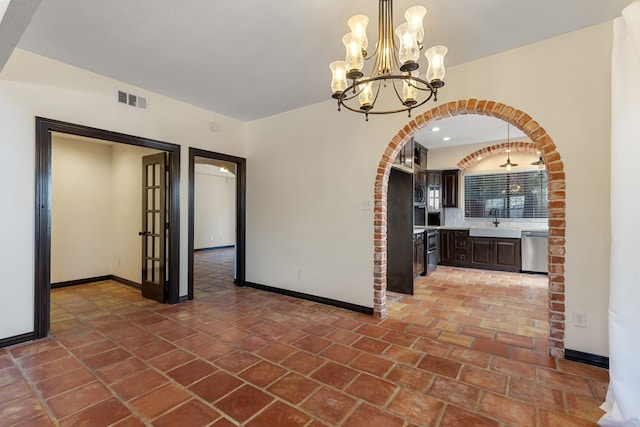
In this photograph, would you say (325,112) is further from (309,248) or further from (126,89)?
(126,89)

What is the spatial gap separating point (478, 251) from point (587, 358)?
415cm

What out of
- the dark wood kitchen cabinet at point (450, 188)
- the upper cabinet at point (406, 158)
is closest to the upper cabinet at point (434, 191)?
the dark wood kitchen cabinet at point (450, 188)

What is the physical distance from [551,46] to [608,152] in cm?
104

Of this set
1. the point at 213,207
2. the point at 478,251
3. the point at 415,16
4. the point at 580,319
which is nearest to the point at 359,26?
the point at 415,16

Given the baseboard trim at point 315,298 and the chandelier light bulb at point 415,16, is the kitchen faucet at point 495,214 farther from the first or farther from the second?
the chandelier light bulb at point 415,16

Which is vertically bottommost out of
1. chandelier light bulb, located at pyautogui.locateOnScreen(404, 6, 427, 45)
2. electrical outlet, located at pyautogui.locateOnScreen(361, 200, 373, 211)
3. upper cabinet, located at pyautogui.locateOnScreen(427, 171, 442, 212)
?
electrical outlet, located at pyautogui.locateOnScreen(361, 200, 373, 211)

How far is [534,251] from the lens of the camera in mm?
5805

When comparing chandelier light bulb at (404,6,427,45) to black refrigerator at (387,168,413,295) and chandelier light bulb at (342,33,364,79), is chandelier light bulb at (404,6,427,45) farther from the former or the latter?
black refrigerator at (387,168,413,295)

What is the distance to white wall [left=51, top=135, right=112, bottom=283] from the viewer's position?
4.72 m

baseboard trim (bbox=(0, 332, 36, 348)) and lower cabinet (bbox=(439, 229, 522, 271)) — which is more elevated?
lower cabinet (bbox=(439, 229, 522, 271))

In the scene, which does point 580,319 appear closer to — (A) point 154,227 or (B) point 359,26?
(B) point 359,26

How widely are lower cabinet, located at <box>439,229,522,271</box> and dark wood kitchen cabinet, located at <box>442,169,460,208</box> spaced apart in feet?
2.81

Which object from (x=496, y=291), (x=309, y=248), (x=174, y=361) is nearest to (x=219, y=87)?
(x=309, y=248)

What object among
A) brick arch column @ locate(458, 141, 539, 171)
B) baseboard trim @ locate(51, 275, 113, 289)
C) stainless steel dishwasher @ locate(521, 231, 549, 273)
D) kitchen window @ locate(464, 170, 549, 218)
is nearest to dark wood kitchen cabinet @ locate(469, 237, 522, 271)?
stainless steel dishwasher @ locate(521, 231, 549, 273)
